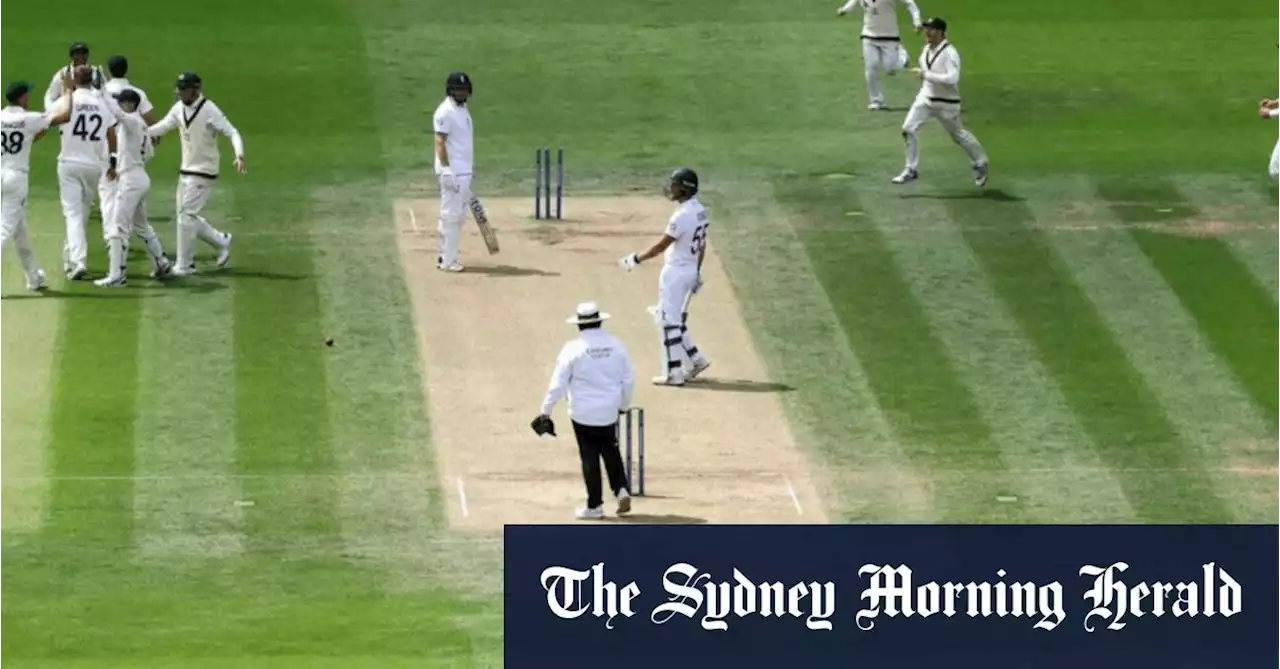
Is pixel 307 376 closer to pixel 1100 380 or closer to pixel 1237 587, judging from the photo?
pixel 1100 380

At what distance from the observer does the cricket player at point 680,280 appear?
30297mm

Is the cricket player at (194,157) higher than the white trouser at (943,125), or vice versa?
the white trouser at (943,125)

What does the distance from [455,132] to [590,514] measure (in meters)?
8.29

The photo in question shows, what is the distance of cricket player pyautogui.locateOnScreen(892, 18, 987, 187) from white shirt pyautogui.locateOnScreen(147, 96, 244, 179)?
857 cm

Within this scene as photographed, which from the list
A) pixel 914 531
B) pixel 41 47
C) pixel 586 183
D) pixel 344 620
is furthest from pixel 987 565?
pixel 41 47

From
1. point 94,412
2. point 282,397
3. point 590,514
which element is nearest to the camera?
point 590,514

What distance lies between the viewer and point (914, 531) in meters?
22.4

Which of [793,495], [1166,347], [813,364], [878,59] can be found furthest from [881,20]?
[793,495]

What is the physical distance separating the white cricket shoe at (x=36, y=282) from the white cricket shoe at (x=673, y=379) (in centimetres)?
699

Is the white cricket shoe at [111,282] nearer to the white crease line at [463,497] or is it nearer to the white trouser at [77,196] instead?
the white trouser at [77,196]

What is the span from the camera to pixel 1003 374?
30.9 m

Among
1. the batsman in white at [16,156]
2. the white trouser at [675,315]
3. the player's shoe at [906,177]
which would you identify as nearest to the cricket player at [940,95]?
the player's shoe at [906,177]

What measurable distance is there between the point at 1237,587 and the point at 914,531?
244cm

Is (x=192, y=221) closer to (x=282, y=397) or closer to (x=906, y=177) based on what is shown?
(x=282, y=397)
